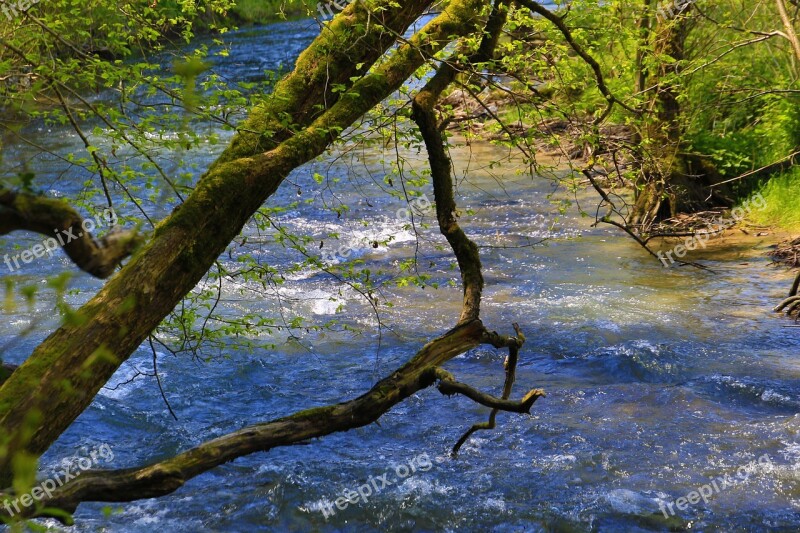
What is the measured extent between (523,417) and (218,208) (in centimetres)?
360

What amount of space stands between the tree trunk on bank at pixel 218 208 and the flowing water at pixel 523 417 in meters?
0.41

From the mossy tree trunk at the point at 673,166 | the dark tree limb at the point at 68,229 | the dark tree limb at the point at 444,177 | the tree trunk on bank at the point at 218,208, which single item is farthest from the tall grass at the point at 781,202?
the dark tree limb at the point at 68,229

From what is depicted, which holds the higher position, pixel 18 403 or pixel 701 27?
pixel 701 27

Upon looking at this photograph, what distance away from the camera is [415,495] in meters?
5.54

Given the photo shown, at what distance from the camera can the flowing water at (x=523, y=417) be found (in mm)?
5371

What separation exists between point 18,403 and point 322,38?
2.71 metres

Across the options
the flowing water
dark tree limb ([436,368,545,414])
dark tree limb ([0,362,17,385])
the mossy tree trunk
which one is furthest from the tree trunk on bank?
the mossy tree trunk

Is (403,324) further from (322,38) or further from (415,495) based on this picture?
(322,38)

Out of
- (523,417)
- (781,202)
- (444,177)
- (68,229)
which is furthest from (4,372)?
(781,202)

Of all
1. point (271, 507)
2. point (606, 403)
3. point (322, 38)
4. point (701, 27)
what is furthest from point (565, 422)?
point (701, 27)

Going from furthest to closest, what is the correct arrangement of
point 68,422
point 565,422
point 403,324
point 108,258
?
point 403,324, point 565,422, point 68,422, point 108,258

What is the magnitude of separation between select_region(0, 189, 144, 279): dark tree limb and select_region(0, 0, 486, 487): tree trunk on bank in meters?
0.20

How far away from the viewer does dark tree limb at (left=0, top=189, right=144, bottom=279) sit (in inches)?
73.1

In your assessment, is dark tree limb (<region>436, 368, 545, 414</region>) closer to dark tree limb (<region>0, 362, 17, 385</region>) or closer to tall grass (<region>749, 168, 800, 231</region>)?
dark tree limb (<region>0, 362, 17, 385</region>)
